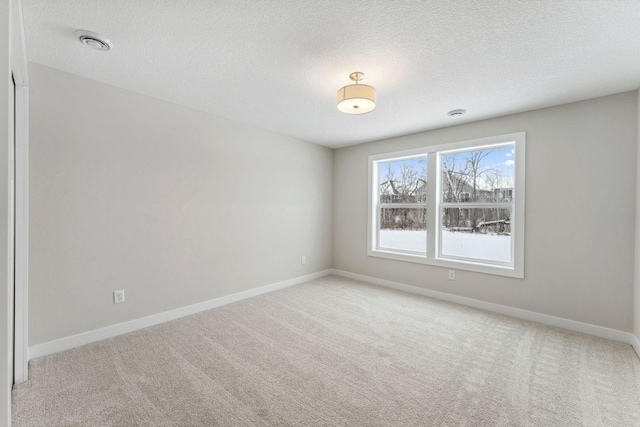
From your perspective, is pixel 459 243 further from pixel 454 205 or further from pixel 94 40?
pixel 94 40

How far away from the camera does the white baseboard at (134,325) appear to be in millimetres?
2357

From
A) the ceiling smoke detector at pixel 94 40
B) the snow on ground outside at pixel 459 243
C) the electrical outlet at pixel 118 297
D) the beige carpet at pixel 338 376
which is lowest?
the beige carpet at pixel 338 376

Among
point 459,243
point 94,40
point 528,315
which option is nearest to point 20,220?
point 94,40

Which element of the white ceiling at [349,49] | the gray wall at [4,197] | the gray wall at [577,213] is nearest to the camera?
the gray wall at [4,197]

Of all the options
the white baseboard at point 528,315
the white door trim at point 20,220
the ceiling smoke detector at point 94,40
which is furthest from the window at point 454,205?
the white door trim at point 20,220

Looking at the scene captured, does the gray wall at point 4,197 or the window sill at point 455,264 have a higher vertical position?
the gray wall at point 4,197

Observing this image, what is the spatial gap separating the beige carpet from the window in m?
0.94

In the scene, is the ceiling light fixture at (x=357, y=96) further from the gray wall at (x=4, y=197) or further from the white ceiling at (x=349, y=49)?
the gray wall at (x=4, y=197)

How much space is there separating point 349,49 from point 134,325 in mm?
3228

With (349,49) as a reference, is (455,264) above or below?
below

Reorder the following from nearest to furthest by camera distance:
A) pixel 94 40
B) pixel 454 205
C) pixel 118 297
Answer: pixel 94 40, pixel 118 297, pixel 454 205

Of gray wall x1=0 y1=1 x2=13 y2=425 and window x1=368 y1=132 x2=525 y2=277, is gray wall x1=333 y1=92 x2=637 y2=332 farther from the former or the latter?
gray wall x1=0 y1=1 x2=13 y2=425

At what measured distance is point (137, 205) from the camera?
9.36 ft

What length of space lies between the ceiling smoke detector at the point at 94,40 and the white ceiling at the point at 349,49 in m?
0.05
